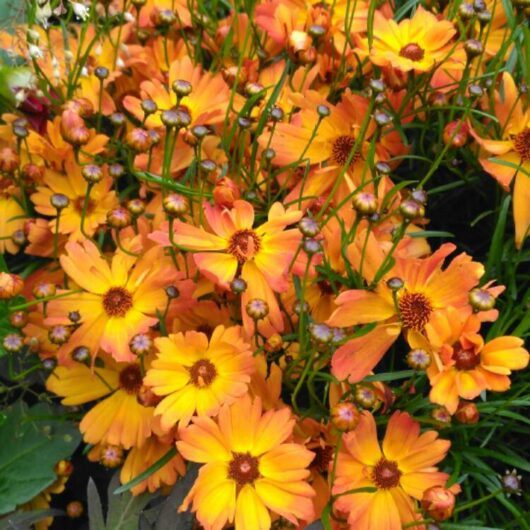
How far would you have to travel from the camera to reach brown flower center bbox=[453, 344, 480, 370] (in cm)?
79

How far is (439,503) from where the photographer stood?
28.7 inches

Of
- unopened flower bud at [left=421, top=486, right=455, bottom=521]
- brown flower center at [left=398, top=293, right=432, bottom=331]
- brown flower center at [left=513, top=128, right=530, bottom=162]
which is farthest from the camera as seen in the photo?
brown flower center at [left=513, top=128, right=530, bottom=162]

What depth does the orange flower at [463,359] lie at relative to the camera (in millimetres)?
764

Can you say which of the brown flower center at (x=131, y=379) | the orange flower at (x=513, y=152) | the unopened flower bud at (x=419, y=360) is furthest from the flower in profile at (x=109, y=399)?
the orange flower at (x=513, y=152)

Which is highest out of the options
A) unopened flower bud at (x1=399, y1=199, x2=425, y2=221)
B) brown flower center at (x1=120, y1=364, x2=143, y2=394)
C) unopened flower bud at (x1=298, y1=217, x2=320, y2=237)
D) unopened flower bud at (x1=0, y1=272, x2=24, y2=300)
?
unopened flower bud at (x1=399, y1=199, x2=425, y2=221)

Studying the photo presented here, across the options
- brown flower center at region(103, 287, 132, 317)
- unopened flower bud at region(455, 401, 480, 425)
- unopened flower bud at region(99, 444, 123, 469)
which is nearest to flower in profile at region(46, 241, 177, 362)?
brown flower center at region(103, 287, 132, 317)

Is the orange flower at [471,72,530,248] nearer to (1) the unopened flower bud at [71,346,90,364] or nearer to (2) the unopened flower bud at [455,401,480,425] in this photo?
(2) the unopened flower bud at [455,401,480,425]

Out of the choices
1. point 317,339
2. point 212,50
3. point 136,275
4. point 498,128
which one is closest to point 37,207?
point 136,275

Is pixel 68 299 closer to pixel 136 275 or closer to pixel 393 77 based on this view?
pixel 136 275

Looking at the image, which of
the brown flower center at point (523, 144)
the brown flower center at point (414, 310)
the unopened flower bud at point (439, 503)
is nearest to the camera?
the unopened flower bud at point (439, 503)

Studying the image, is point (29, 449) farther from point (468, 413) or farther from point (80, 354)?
point (468, 413)

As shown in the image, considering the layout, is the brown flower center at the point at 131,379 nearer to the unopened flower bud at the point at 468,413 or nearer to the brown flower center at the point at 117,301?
the brown flower center at the point at 117,301

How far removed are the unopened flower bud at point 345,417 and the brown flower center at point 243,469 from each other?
120 mm

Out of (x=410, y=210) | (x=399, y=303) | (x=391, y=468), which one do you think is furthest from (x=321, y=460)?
(x=410, y=210)
